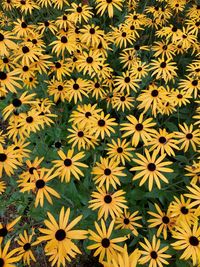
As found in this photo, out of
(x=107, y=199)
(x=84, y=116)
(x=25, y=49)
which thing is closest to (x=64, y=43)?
(x=25, y=49)

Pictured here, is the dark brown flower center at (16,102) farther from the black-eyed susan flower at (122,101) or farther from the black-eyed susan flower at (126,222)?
the black-eyed susan flower at (126,222)

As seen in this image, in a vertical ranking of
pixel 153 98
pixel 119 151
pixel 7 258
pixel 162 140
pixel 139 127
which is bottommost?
pixel 7 258

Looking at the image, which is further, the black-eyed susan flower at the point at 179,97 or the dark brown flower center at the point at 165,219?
the black-eyed susan flower at the point at 179,97

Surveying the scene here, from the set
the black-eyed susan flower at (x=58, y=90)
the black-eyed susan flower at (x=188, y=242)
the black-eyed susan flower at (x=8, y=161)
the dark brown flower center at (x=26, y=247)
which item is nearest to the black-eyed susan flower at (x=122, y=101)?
the black-eyed susan flower at (x=58, y=90)

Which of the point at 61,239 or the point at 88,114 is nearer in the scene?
the point at 61,239

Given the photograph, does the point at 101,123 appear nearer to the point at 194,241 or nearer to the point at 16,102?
the point at 16,102

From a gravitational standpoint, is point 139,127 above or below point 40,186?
above

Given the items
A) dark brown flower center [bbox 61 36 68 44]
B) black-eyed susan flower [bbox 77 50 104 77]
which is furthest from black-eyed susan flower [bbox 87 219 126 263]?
dark brown flower center [bbox 61 36 68 44]

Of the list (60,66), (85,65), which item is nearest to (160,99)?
(85,65)

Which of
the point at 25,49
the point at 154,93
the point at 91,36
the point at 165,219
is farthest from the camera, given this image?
the point at 91,36
